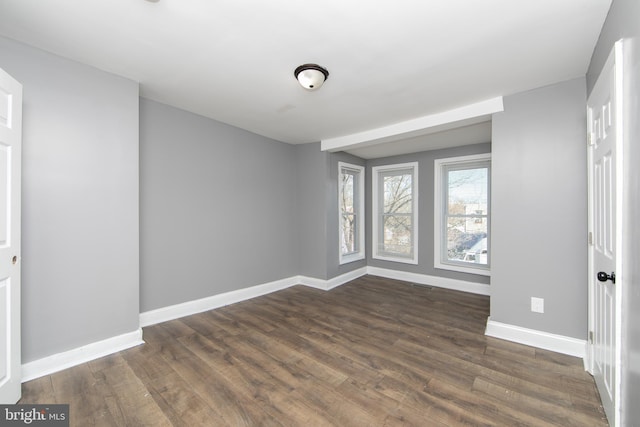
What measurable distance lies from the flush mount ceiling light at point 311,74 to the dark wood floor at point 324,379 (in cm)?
239

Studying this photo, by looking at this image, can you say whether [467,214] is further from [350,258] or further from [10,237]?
[10,237]

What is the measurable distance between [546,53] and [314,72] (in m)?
1.77

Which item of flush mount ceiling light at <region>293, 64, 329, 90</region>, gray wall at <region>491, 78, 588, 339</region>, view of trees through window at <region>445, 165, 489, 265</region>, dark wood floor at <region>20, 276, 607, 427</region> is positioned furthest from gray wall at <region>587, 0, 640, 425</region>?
view of trees through window at <region>445, 165, 489, 265</region>

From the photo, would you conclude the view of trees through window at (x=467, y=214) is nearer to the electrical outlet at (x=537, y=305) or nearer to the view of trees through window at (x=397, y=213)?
the view of trees through window at (x=397, y=213)

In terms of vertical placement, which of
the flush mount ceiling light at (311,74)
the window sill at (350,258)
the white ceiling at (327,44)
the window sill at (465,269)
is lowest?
the window sill at (465,269)

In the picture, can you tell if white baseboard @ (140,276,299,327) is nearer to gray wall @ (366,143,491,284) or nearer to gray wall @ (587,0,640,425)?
gray wall @ (366,143,491,284)

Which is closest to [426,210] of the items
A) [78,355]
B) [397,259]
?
[397,259]

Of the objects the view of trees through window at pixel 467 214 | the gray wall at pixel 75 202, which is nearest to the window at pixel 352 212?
the view of trees through window at pixel 467 214

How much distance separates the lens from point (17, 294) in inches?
67.7

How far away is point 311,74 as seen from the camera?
2170 millimetres

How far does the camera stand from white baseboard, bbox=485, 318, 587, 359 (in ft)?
7.64

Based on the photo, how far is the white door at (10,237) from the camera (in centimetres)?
160

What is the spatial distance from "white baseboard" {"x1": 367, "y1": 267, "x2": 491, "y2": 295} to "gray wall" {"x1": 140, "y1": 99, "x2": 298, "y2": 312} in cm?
192

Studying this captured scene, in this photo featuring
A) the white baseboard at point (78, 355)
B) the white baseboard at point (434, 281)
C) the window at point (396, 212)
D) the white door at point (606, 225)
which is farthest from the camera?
the window at point (396, 212)
